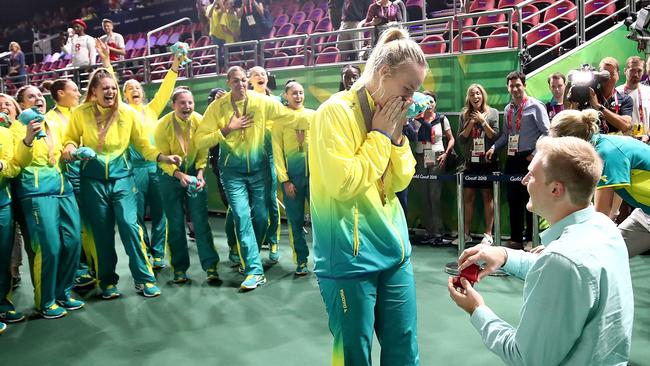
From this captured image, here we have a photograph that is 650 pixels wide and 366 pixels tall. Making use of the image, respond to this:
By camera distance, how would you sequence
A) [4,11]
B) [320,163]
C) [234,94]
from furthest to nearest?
[4,11] < [234,94] < [320,163]

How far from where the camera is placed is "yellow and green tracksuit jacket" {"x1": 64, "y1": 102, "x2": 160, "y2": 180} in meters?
5.35

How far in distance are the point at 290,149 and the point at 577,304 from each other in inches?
194

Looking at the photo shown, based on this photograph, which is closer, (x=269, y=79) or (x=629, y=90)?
(x=629, y=90)

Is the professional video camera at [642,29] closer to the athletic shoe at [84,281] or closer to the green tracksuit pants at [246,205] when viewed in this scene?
the green tracksuit pants at [246,205]

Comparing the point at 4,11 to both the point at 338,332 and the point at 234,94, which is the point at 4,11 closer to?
the point at 234,94

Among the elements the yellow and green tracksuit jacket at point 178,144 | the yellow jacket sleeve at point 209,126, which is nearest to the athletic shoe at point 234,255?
the yellow and green tracksuit jacket at point 178,144

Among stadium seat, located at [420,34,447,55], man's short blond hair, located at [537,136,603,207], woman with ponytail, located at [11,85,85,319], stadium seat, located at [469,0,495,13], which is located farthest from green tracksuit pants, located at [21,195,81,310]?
stadium seat, located at [469,0,495,13]

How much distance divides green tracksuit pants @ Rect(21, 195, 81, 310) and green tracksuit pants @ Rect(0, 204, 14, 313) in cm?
14

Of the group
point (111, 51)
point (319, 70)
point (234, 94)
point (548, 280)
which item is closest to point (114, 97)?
point (234, 94)

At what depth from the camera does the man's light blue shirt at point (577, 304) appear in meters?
1.55

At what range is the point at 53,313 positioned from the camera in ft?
17.1

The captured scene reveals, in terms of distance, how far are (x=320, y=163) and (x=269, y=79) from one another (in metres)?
6.32

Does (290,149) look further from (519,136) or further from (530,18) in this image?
(530,18)

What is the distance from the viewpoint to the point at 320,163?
2322 mm
